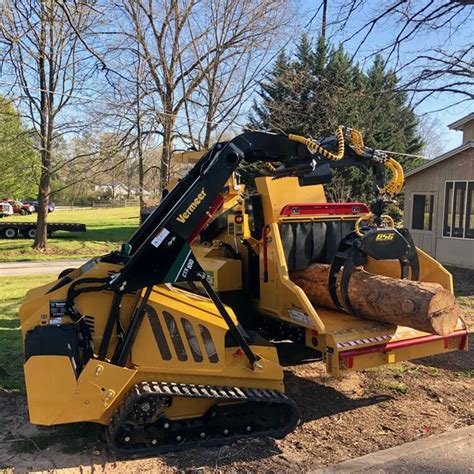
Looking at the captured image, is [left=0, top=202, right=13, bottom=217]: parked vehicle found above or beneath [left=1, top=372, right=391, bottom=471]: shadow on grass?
above

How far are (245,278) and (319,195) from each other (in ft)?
4.97

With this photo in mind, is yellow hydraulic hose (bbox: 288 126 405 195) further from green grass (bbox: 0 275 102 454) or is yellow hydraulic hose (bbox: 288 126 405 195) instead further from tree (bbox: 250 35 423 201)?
tree (bbox: 250 35 423 201)

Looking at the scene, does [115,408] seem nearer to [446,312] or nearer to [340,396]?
[340,396]

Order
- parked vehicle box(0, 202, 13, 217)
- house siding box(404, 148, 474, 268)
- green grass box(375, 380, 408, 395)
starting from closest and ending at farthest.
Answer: green grass box(375, 380, 408, 395), house siding box(404, 148, 474, 268), parked vehicle box(0, 202, 13, 217)

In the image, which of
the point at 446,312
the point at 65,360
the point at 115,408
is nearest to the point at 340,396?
the point at 446,312

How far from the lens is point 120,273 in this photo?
401cm

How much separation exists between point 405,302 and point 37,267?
14.5 meters

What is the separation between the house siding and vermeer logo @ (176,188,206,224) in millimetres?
13139

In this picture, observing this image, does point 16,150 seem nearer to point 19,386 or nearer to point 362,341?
point 19,386

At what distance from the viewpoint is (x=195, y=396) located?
3.88 metres

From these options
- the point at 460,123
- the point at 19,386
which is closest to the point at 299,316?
the point at 19,386

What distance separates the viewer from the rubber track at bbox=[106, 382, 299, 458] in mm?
3730

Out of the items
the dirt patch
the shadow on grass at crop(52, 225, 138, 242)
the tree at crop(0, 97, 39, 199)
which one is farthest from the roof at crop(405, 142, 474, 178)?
the shadow on grass at crop(52, 225, 138, 242)

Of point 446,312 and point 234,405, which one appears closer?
point 234,405
